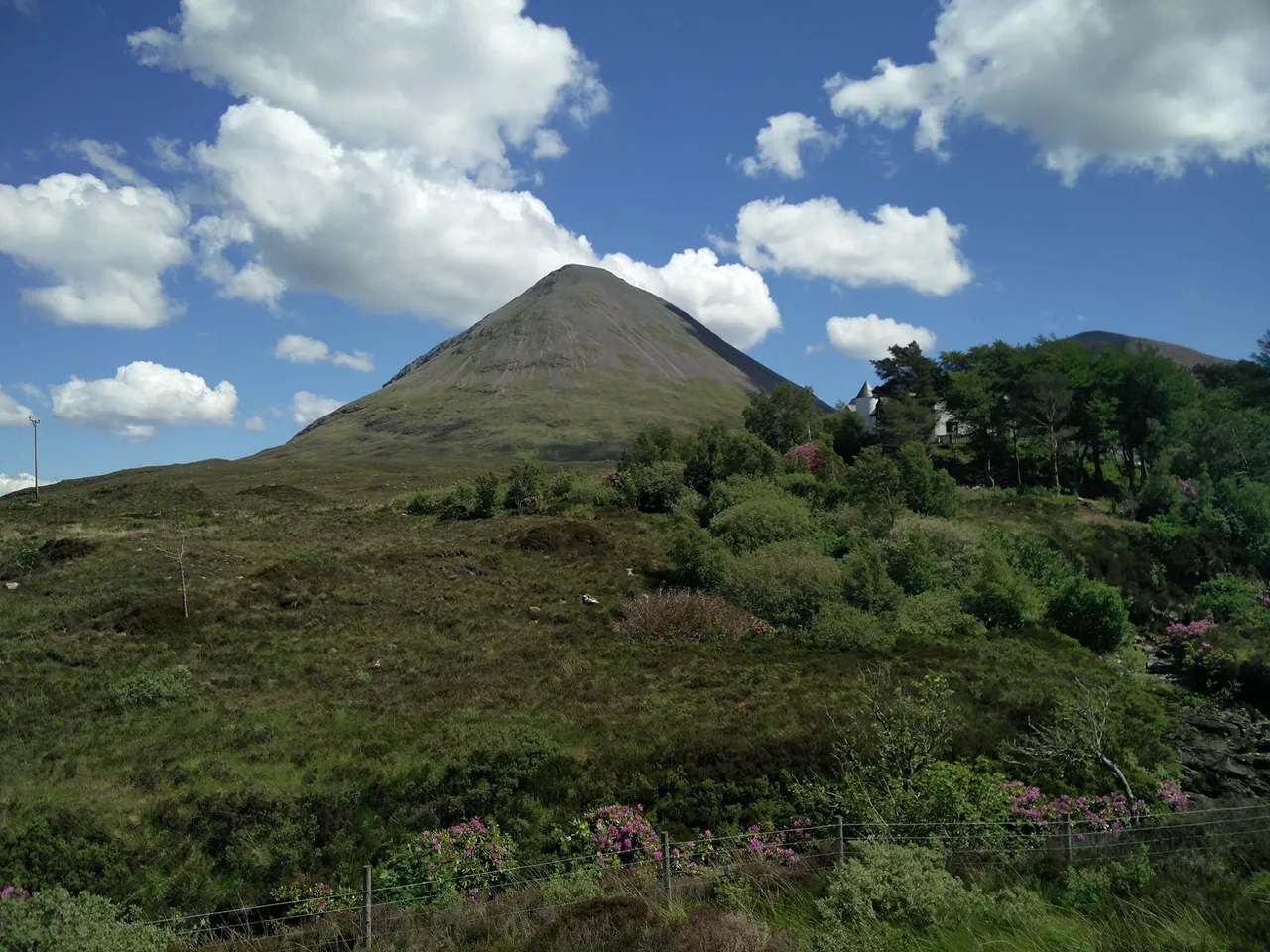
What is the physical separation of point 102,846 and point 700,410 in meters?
166

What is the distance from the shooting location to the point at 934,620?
25.6 m

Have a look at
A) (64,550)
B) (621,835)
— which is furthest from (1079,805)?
(64,550)

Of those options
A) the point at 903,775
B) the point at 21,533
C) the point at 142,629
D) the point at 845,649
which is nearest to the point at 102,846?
the point at 903,775

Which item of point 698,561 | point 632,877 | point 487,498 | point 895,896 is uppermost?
point 487,498

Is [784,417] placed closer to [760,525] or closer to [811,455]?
[811,455]

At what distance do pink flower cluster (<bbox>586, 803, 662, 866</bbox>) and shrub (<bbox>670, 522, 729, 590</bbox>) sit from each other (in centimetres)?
1682

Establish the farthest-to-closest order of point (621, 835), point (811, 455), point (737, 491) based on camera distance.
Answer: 1. point (811, 455)
2. point (737, 491)
3. point (621, 835)

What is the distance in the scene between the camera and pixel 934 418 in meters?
57.0

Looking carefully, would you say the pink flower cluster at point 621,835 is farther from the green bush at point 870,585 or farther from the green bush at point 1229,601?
Result: the green bush at point 1229,601

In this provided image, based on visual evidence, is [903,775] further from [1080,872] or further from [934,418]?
[934,418]

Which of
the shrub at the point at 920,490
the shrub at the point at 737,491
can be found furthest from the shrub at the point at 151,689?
the shrub at the point at 920,490

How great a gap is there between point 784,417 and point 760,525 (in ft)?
98.7

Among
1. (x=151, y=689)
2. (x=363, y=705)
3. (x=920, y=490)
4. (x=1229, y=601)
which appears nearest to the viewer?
(x=363, y=705)

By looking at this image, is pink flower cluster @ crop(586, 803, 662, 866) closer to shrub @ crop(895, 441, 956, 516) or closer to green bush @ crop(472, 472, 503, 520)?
shrub @ crop(895, 441, 956, 516)
